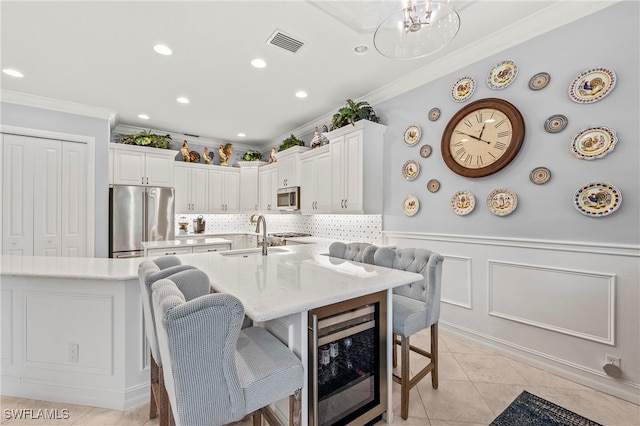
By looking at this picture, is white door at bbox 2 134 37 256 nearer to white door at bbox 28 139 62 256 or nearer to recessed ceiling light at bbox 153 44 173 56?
white door at bbox 28 139 62 256

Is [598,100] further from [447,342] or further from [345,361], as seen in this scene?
[345,361]

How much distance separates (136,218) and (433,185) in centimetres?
450

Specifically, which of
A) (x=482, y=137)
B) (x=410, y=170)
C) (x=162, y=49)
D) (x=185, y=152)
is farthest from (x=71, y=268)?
(x=185, y=152)

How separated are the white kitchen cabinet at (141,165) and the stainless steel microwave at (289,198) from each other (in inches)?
80.0

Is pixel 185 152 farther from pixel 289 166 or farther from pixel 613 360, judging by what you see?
pixel 613 360

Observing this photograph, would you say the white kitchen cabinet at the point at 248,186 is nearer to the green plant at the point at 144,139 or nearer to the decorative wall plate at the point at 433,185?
the green plant at the point at 144,139

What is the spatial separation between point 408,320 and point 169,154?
4978 mm

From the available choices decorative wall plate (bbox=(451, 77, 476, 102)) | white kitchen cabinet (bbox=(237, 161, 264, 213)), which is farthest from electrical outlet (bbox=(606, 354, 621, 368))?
white kitchen cabinet (bbox=(237, 161, 264, 213))

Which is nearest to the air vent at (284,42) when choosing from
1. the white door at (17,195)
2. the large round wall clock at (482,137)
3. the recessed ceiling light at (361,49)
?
the recessed ceiling light at (361,49)

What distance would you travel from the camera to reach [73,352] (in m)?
1.83

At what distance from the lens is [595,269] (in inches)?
79.8

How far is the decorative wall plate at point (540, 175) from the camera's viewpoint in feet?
7.42

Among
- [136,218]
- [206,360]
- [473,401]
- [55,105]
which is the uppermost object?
[55,105]

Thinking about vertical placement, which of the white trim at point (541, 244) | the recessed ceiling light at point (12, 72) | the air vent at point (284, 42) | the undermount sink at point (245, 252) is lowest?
the undermount sink at point (245, 252)
